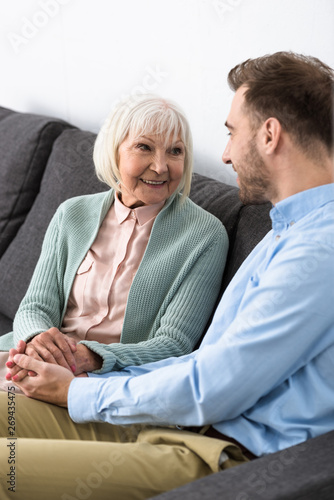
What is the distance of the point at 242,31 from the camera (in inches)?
79.0

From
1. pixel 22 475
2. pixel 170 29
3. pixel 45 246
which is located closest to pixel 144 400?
pixel 22 475

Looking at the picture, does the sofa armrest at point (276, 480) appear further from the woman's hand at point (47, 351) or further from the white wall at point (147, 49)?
the white wall at point (147, 49)

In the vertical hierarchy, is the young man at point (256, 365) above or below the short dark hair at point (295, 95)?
below

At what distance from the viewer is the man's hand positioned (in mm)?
1536

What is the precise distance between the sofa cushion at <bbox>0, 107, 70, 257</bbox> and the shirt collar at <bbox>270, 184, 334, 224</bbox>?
1.30 metres

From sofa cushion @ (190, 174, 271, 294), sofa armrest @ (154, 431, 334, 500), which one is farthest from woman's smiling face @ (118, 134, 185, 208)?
sofa armrest @ (154, 431, 334, 500)

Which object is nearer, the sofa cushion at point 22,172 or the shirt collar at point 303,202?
the shirt collar at point 303,202

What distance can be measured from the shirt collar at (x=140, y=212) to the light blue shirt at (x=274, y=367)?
580mm

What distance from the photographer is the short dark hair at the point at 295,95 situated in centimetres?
135

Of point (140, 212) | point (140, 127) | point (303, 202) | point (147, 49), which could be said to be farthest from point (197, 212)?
point (147, 49)

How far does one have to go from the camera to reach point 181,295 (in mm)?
1760

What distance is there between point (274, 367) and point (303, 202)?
0.34 m

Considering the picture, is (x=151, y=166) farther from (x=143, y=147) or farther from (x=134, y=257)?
(x=134, y=257)

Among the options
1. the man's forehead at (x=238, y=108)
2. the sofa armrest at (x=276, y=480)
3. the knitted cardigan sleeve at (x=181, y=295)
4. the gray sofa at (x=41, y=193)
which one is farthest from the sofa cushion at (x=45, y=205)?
the sofa armrest at (x=276, y=480)
